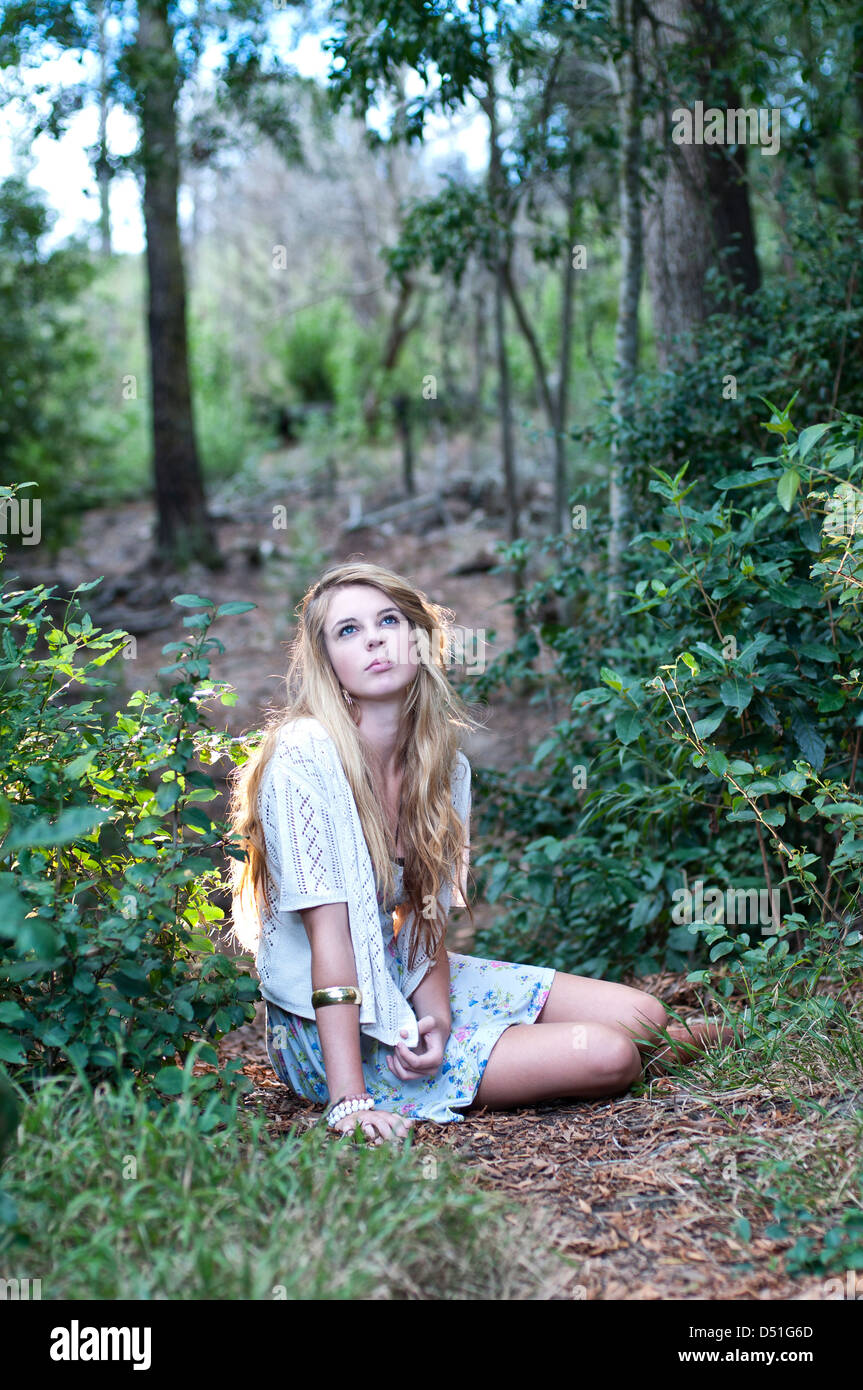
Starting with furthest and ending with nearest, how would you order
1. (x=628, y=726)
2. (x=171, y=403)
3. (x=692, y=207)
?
1. (x=171, y=403)
2. (x=692, y=207)
3. (x=628, y=726)

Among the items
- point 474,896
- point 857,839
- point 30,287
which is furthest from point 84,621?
point 30,287

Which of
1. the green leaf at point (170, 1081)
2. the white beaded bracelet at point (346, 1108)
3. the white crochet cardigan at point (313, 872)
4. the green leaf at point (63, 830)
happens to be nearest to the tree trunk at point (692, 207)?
the white crochet cardigan at point (313, 872)

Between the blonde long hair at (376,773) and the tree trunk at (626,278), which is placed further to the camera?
the tree trunk at (626,278)

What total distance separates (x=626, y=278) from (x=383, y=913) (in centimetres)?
264

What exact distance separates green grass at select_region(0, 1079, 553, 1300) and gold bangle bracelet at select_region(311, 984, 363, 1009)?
13.9 inches

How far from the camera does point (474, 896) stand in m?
3.56

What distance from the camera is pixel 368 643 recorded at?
106 inches

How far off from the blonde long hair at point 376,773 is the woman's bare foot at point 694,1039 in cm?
62

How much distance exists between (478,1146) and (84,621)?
1.46 m

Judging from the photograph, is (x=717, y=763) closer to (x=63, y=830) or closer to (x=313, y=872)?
(x=313, y=872)

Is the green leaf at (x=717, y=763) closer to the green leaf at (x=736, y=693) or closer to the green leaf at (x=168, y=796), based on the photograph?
the green leaf at (x=736, y=693)

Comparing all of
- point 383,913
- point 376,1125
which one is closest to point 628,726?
point 383,913

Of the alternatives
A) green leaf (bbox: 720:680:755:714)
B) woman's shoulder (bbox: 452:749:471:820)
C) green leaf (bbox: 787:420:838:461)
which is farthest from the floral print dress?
green leaf (bbox: 787:420:838:461)

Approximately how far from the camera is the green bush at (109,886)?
7.24ft
